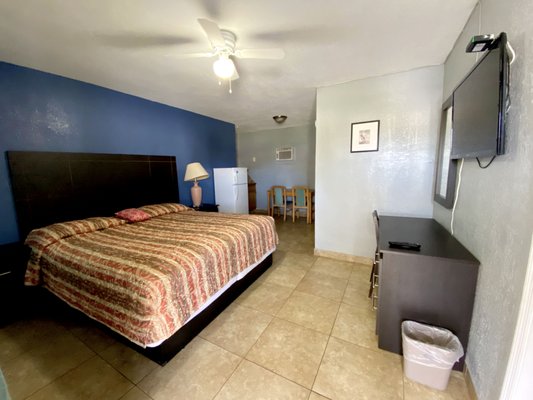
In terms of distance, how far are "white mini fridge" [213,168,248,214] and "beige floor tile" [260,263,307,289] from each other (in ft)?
7.06

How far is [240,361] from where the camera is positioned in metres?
1.47

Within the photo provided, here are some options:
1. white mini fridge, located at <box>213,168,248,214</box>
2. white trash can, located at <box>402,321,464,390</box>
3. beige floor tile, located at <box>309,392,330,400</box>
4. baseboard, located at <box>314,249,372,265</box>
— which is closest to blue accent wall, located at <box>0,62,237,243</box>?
white mini fridge, located at <box>213,168,248,214</box>

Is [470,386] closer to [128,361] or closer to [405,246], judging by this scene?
[405,246]

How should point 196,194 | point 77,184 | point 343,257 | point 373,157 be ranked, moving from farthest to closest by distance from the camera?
point 196,194 → point 343,257 → point 373,157 → point 77,184

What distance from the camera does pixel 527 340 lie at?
0.82 m

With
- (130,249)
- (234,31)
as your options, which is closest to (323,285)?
(130,249)

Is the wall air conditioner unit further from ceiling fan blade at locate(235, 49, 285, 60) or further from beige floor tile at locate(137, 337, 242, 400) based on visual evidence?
beige floor tile at locate(137, 337, 242, 400)

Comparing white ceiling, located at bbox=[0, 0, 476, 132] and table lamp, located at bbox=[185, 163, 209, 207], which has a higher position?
white ceiling, located at bbox=[0, 0, 476, 132]

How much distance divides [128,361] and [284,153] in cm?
497

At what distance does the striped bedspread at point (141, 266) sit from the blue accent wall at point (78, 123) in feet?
2.52

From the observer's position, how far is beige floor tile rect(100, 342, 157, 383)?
140cm

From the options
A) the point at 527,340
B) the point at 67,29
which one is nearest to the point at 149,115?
the point at 67,29

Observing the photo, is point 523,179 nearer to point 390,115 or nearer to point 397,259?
point 397,259

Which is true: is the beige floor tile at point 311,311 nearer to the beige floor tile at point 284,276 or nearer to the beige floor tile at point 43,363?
the beige floor tile at point 284,276
